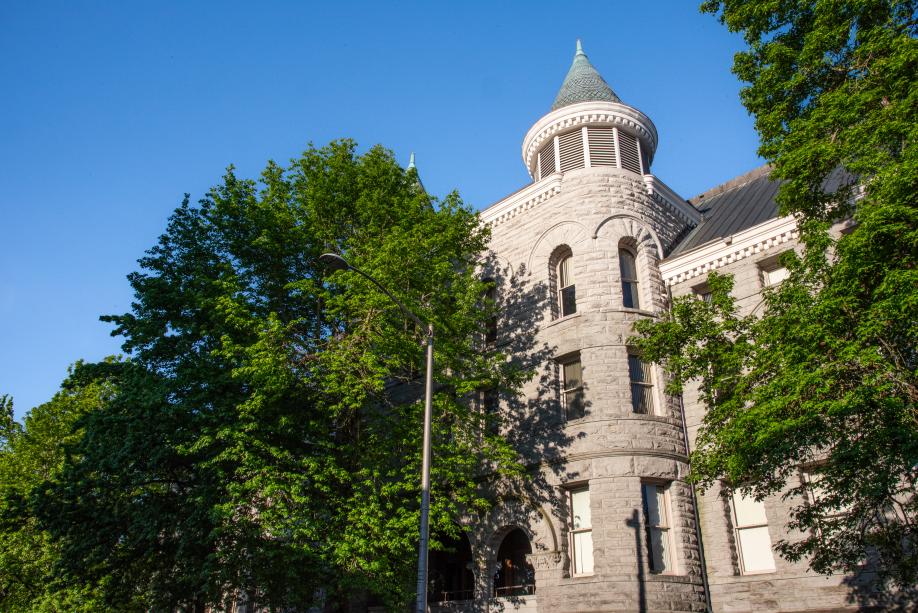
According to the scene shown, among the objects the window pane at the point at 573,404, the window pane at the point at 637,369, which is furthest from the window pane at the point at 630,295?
the window pane at the point at 573,404

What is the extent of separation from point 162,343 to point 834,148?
1725 centimetres

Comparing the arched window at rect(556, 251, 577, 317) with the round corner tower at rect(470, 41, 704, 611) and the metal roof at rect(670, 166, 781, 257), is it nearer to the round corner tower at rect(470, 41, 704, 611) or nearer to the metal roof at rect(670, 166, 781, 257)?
the round corner tower at rect(470, 41, 704, 611)

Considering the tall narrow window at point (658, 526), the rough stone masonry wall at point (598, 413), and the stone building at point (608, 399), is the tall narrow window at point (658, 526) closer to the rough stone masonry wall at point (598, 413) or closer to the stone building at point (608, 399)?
the stone building at point (608, 399)

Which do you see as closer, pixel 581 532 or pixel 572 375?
pixel 581 532

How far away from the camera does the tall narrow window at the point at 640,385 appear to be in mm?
19438

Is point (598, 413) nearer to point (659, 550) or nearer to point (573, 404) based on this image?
point (573, 404)

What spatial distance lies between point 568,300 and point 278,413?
1029 centimetres

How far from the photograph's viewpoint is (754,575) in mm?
16969

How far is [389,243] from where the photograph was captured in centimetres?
1727

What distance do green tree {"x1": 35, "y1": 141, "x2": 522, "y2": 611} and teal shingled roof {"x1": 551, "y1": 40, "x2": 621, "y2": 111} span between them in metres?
7.63

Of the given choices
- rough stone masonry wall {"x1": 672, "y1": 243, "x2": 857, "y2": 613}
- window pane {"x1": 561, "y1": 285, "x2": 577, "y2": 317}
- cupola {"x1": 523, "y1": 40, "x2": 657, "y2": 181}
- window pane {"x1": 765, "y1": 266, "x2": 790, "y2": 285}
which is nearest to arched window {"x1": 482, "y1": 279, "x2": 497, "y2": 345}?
window pane {"x1": 561, "y1": 285, "x2": 577, "y2": 317}

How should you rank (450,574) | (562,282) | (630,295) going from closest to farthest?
1. (630,295)
2. (562,282)
3. (450,574)

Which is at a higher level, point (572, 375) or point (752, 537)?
point (572, 375)

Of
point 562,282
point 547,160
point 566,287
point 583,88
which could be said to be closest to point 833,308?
point 566,287
